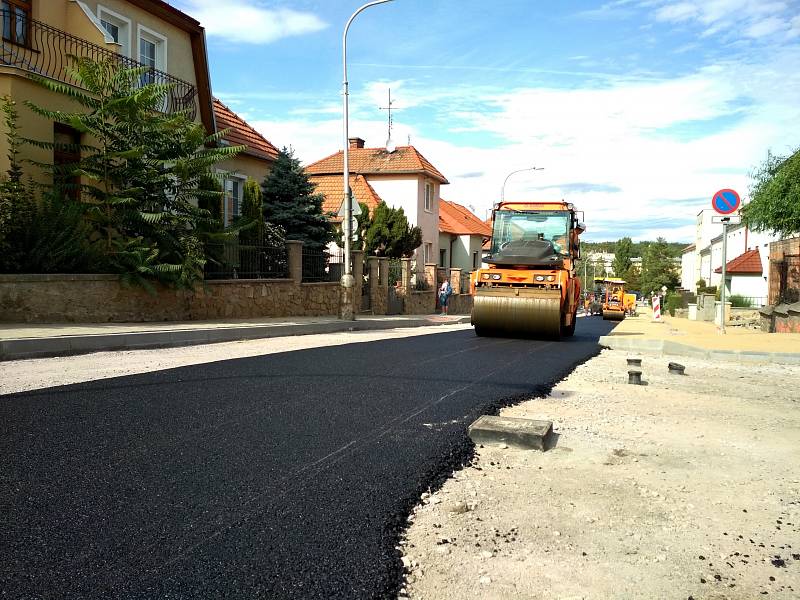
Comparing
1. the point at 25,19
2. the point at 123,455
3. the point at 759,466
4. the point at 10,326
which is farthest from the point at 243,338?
the point at 759,466

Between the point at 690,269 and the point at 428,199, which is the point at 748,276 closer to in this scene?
the point at 428,199

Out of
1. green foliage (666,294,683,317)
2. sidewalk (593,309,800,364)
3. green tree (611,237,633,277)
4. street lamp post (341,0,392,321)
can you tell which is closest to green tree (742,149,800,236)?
sidewalk (593,309,800,364)

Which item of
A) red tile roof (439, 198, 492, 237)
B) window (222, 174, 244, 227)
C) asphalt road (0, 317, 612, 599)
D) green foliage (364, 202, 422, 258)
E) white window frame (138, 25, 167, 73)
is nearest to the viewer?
asphalt road (0, 317, 612, 599)

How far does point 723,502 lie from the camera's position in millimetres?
4223

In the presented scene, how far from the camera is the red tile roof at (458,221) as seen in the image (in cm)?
4541

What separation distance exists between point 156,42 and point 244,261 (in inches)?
265

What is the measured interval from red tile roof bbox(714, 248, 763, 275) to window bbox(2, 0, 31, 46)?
132 feet

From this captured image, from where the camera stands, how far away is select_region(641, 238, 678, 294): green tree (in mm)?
101688

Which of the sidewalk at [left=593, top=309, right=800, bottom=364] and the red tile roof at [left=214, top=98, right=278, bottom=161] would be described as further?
the red tile roof at [left=214, top=98, right=278, bottom=161]

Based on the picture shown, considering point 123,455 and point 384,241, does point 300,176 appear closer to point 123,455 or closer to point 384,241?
point 384,241

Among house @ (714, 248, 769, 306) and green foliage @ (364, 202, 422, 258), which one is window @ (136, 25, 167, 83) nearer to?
green foliage @ (364, 202, 422, 258)

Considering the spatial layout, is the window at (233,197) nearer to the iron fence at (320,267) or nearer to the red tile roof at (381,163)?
the iron fence at (320,267)

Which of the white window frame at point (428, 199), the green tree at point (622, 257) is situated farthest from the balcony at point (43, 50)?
the green tree at point (622, 257)

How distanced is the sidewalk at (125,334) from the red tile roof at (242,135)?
8.00 meters
